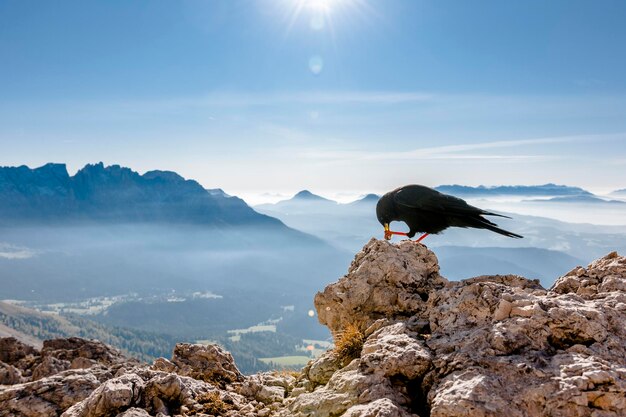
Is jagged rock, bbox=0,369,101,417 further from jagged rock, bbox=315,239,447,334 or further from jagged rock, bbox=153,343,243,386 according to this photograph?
jagged rock, bbox=315,239,447,334

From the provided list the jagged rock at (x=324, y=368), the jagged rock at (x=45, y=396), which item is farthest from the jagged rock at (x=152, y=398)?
the jagged rock at (x=45, y=396)

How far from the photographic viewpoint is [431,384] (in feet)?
21.1

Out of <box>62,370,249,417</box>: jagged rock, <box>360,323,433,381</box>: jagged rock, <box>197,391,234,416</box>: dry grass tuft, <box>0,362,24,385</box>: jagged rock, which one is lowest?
<box>0,362,24,385</box>: jagged rock

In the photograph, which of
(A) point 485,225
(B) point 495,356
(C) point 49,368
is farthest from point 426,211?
(C) point 49,368

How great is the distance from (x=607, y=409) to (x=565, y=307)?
2027 millimetres

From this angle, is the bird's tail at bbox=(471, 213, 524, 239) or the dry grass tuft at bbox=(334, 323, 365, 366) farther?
the bird's tail at bbox=(471, 213, 524, 239)

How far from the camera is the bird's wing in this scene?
11430 millimetres

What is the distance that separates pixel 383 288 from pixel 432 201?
3.18 meters

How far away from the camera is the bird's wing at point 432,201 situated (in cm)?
1143

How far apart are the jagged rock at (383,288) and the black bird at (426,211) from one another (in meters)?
1.47

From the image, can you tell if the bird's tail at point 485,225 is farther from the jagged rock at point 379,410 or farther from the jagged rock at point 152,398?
the jagged rock at point 152,398

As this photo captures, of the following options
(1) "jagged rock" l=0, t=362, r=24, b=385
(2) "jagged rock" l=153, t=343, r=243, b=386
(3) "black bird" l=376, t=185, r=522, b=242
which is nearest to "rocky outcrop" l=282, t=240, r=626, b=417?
(3) "black bird" l=376, t=185, r=522, b=242

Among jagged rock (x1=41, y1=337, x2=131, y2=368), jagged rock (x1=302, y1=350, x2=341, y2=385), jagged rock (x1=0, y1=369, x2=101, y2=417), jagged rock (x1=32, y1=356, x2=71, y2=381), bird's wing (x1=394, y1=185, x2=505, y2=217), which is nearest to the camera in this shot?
jagged rock (x1=302, y1=350, x2=341, y2=385)

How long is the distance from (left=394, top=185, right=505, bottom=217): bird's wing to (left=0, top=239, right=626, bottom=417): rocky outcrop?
1.62 metres
